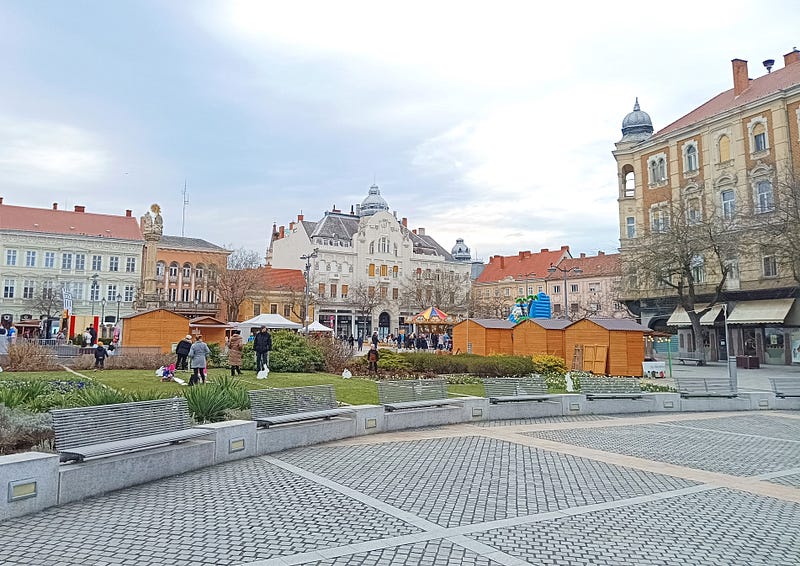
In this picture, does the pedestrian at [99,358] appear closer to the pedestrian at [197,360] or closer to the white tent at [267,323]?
the pedestrian at [197,360]

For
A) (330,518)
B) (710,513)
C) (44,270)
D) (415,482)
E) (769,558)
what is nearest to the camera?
(769,558)

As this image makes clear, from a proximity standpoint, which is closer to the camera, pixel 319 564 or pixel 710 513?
pixel 319 564

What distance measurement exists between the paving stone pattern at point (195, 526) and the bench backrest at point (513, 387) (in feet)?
25.1

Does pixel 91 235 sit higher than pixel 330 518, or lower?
higher

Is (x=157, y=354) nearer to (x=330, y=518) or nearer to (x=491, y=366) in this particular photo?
(x=491, y=366)

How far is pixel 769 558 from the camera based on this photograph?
5578 millimetres

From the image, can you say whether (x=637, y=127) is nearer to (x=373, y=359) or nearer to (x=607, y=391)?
(x=373, y=359)

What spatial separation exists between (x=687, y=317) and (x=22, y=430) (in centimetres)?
4000

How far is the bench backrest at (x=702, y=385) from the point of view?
17.8 meters

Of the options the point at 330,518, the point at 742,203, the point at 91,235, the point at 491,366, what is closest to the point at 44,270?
the point at 91,235

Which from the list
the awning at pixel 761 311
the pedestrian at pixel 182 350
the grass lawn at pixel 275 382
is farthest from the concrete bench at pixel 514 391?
the awning at pixel 761 311

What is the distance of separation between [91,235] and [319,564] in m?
69.6

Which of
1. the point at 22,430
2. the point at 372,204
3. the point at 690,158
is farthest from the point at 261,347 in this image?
the point at 372,204

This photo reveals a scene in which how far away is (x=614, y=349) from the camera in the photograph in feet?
86.6
